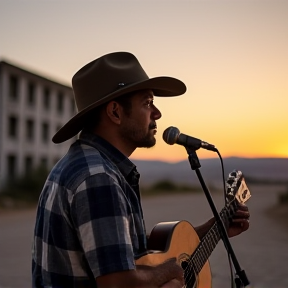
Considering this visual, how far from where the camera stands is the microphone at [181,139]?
269 cm

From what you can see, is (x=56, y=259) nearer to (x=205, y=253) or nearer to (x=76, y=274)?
(x=76, y=274)

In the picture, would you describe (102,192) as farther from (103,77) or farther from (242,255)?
(242,255)

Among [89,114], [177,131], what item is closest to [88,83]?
[89,114]

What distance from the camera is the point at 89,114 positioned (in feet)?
7.93

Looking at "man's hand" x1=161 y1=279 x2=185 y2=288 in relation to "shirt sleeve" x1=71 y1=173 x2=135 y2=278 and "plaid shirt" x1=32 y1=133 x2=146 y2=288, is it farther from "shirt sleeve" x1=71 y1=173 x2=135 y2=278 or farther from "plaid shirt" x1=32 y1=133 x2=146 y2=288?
"shirt sleeve" x1=71 y1=173 x2=135 y2=278

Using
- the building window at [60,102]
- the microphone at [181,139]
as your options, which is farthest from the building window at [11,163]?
the microphone at [181,139]

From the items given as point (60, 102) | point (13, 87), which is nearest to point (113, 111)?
point (13, 87)

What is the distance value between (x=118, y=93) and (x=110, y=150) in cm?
22

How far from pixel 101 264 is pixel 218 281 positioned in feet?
18.0

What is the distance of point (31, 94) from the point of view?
116ft

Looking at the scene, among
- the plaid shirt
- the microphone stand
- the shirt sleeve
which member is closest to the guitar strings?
the microphone stand

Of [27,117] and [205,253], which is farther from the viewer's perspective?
[27,117]

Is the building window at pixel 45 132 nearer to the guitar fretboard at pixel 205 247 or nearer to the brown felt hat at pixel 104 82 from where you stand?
the guitar fretboard at pixel 205 247

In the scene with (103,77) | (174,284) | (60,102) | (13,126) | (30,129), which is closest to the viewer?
(174,284)
